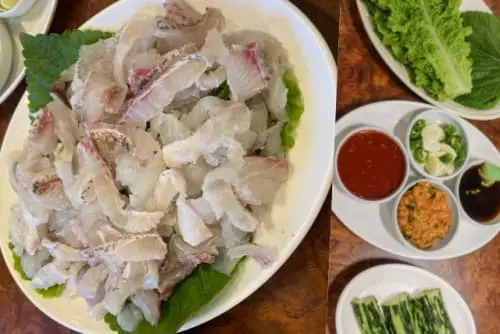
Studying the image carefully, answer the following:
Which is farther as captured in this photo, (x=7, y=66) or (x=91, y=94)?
(x=7, y=66)

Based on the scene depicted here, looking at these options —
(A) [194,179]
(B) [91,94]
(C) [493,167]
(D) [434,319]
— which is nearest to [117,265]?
(A) [194,179]

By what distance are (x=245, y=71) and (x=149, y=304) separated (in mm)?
428

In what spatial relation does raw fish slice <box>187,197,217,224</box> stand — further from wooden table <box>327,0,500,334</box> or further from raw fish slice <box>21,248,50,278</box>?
raw fish slice <box>21,248,50,278</box>

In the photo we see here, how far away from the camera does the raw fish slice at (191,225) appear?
100 cm

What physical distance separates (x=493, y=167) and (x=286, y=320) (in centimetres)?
44

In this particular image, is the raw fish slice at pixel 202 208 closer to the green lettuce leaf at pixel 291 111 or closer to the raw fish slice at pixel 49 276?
the green lettuce leaf at pixel 291 111

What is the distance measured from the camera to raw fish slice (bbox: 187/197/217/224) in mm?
1005

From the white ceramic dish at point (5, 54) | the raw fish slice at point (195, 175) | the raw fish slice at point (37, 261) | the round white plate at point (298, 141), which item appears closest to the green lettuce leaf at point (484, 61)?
the round white plate at point (298, 141)

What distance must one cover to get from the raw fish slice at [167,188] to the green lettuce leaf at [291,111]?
0.61 ft

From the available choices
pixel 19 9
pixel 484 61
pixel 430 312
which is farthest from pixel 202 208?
pixel 19 9

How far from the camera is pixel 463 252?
0.91 meters

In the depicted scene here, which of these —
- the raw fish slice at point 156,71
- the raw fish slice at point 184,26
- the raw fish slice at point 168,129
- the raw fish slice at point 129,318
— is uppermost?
the raw fish slice at point 184,26

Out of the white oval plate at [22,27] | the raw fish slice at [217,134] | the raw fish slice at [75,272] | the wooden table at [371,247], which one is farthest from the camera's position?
the white oval plate at [22,27]

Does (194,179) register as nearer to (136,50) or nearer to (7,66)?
A: (136,50)
